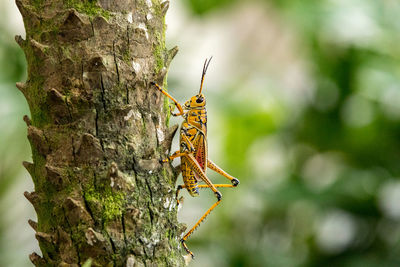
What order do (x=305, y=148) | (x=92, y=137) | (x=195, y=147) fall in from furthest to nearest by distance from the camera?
1. (x=305, y=148)
2. (x=195, y=147)
3. (x=92, y=137)

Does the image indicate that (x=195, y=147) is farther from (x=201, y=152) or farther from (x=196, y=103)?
(x=196, y=103)

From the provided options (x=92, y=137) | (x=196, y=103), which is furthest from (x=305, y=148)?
(x=92, y=137)

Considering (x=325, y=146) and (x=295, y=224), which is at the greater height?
(x=325, y=146)

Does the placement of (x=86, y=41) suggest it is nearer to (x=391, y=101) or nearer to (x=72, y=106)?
(x=72, y=106)

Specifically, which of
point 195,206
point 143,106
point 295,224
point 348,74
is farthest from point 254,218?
point 143,106

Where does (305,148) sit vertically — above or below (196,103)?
below
